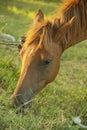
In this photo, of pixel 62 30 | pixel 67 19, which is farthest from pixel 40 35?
pixel 67 19

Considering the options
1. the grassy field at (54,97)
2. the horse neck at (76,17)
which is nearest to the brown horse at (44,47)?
the horse neck at (76,17)

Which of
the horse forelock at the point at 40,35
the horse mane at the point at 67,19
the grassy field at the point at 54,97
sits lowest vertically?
the grassy field at the point at 54,97

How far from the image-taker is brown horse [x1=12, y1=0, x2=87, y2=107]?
370cm

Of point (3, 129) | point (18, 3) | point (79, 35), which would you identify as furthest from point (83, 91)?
point (18, 3)

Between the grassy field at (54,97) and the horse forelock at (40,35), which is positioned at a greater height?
the horse forelock at (40,35)

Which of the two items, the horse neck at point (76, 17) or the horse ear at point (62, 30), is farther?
the horse neck at point (76, 17)

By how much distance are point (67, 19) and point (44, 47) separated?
54cm

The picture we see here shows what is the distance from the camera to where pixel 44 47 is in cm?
378

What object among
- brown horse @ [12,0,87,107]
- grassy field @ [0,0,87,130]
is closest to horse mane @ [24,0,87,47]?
brown horse @ [12,0,87,107]

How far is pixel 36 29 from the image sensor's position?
3902 millimetres

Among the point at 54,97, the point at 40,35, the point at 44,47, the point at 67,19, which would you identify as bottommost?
the point at 54,97

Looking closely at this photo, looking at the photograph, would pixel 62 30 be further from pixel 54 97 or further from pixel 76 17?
pixel 54 97

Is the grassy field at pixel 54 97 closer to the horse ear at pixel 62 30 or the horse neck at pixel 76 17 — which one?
the horse neck at pixel 76 17

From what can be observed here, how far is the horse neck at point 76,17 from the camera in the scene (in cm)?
415
